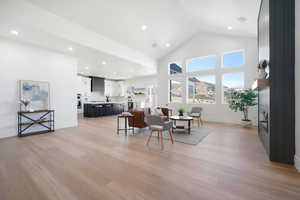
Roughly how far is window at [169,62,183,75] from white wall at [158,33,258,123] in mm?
245

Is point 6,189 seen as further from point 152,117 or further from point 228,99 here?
point 228,99

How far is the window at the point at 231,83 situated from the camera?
5723 millimetres

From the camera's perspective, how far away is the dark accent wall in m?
2.21

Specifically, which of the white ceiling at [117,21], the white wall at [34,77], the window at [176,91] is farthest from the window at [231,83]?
the white wall at [34,77]

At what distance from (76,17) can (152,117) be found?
3.59m

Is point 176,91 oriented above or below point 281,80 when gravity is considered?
above

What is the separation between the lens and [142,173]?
200cm

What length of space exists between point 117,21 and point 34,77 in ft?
11.1

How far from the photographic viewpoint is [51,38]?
12.2 feet

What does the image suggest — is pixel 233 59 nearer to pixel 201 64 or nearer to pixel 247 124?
pixel 201 64

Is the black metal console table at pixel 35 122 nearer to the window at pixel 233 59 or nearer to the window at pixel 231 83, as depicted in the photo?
the window at pixel 231 83

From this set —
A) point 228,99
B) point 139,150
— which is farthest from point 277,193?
point 228,99

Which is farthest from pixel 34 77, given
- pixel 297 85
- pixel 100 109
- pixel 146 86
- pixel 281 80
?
pixel 146 86

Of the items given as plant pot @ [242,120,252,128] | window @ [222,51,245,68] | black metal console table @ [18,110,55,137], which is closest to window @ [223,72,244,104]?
window @ [222,51,245,68]
